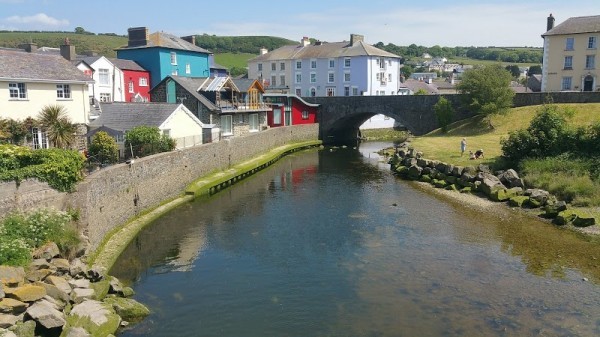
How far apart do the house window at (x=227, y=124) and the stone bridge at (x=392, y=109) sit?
21.5m

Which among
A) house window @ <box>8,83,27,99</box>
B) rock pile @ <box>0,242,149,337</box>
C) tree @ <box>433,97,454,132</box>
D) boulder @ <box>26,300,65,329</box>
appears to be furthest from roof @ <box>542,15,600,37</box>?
boulder @ <box>26,300,65,329</box>

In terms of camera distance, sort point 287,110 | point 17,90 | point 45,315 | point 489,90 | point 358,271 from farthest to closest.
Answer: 1. point 287,110
2. point 489,90
3. point 17,90
4. point 358,271
5. point 45,315

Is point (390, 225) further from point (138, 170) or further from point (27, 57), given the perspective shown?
point (27, 57)

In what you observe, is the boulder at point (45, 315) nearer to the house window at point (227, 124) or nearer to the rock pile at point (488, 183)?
the rock pile at point (488, 183)

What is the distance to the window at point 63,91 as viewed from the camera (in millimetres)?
38906

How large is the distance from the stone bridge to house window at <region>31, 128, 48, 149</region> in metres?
44.3

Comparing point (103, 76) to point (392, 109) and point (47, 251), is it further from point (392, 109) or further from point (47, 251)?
point (47, 251)

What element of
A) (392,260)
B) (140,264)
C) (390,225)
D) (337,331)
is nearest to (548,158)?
(390,225)

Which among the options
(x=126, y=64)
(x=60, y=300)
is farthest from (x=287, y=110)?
(x=60, y=300)

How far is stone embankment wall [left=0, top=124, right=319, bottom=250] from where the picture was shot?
2142 centimetres

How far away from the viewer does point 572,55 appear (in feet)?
209

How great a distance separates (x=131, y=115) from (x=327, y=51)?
51.3 m

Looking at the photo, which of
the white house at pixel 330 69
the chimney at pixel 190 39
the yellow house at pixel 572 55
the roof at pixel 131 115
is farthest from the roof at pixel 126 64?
the yellow house at pixel 572 55

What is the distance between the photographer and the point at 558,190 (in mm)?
35250
